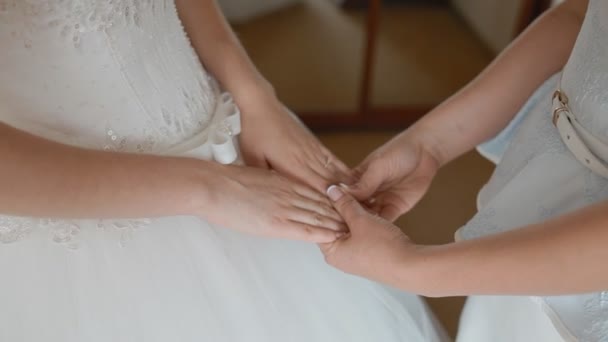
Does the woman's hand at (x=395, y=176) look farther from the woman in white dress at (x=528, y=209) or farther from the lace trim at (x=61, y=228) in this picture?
the lace trim at (x=61, y=228)

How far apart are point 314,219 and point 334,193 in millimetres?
69

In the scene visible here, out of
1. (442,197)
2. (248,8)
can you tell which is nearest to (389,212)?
(442,197)

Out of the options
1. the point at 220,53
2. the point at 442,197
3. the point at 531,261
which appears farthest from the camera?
the point at 442,197

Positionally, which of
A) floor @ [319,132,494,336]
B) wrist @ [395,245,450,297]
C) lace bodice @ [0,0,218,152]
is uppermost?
lace bodice @ [0,0,218,152]

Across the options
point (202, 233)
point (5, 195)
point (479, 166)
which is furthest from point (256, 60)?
point (5, 195)

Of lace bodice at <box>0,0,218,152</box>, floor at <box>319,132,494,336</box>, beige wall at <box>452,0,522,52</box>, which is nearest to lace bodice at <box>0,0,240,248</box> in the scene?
lace bodice at <box>0,0,218,152</box>

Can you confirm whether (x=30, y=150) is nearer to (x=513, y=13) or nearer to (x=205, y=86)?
(x=205, y=86)

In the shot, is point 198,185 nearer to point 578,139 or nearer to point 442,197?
point 578,139

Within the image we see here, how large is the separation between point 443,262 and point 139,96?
17.1 inches

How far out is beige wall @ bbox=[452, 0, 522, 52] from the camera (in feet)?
7.29

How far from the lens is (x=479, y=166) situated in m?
2.14

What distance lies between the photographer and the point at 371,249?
2.61 feet

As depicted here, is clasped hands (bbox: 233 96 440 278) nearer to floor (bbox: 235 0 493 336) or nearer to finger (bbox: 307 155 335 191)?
finger (bbox: 307 155 335 191)

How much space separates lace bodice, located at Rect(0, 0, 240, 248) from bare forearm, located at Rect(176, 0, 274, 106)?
95 millimetres
